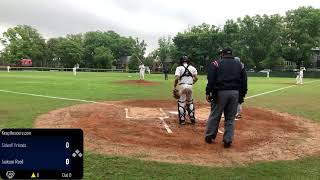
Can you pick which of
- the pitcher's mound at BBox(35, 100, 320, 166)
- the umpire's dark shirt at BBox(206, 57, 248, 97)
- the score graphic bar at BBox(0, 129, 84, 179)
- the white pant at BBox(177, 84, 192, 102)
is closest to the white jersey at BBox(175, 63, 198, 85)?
the white pant at BBox(177, 84, 192, 102)

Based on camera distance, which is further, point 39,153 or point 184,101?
point 184,101

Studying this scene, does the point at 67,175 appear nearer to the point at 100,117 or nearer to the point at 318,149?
the point at 318,149

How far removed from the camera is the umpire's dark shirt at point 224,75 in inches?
357

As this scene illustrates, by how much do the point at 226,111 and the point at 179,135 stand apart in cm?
141

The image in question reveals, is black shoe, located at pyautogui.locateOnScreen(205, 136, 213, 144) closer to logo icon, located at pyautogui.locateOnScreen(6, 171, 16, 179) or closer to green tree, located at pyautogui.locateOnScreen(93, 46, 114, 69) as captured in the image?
logo icon, located at pyautogui.locateOnScreen(6, 171, 16, 179)

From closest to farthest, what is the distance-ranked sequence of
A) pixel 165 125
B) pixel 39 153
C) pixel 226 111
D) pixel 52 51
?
pixel 39 153, pixel 226 111, pixel 165 125, pixel 52 51

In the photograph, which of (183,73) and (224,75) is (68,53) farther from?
(224,75)

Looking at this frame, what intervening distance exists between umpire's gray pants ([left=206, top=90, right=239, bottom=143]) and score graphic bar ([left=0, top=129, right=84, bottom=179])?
261 inches

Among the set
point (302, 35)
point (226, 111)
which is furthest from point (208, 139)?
point (302, 35)

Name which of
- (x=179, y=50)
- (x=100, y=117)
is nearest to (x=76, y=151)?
(x=100, y=117)

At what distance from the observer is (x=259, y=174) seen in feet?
22.9

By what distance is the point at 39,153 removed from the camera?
2.63 m

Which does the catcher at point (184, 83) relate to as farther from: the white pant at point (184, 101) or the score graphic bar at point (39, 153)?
the score graphic bar at point (39, 153)

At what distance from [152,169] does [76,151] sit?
14.8 ft
